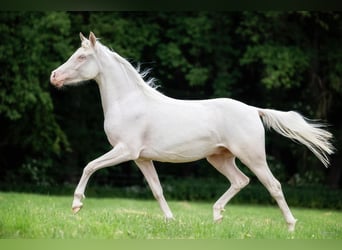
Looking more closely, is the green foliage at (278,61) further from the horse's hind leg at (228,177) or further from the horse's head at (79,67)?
the horse's head at (79,67)

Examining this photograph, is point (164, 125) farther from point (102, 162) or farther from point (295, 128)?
point (295, 128)

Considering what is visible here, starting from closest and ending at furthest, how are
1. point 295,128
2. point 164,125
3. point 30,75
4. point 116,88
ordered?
point 164,125 → point 116,88 → point 295,128 → point 30,75

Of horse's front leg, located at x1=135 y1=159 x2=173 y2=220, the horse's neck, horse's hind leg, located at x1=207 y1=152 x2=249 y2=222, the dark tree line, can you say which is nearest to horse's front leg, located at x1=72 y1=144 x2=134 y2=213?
horse's front leg, located at x1=135 y1=159 x2=173 y2=220

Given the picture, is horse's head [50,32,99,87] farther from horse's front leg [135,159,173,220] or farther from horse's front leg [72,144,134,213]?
horse's front leg [135,159,173,220]

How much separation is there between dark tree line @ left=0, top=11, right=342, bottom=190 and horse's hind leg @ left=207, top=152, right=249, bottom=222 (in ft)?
36.0

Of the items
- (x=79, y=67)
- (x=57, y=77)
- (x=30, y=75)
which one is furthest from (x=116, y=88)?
(x=30, y=75)

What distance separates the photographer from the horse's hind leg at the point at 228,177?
29.3ft

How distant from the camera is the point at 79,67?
874 centimetres

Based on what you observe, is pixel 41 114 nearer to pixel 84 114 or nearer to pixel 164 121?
pixel 84 114

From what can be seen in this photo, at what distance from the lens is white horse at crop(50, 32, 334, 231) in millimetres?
8578

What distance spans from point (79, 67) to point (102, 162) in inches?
53.9

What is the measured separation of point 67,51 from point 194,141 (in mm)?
12015

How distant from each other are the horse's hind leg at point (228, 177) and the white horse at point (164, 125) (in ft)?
0.06

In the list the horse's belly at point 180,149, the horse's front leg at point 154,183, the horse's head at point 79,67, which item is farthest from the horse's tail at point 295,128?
the horse's head at point 79,67
